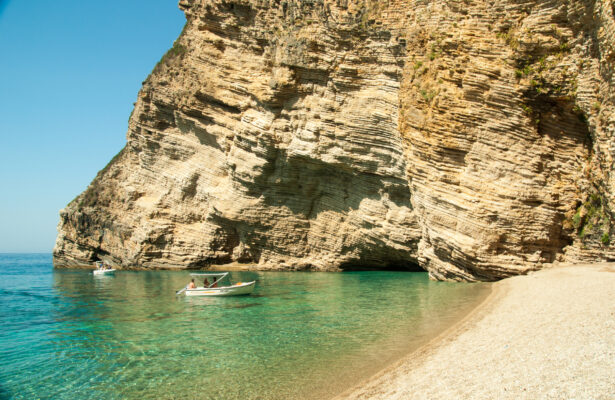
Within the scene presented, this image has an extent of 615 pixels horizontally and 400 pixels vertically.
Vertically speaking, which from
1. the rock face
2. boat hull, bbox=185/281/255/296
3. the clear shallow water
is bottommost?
the clear shallow water

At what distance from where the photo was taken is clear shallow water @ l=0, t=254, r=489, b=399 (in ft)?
25.6

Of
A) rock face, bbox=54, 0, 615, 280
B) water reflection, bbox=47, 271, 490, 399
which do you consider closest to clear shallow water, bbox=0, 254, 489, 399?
water reflection, bbox=47, 271, 490, 399

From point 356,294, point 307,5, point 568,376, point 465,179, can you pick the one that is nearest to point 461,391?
point 568,376

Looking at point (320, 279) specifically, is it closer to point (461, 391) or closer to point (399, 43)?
point (399, 43)

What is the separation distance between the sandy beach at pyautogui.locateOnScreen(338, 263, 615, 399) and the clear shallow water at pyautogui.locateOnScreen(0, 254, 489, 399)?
2.56ft

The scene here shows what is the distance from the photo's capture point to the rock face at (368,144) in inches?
663

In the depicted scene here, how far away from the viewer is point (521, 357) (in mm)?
6945

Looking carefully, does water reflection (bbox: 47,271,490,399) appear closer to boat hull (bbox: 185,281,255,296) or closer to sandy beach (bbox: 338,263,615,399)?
boat hull (bbox: 185,281,255,296)

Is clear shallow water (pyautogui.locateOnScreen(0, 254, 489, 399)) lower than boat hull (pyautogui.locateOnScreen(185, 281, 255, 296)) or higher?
lower

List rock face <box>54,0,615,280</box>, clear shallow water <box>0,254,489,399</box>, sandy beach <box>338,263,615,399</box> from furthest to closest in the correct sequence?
rock face <box>54,0,615,280</box> → clear shallow water <box>0,254,489,399</box> → sandy beach <box>338,263,615,399</box>

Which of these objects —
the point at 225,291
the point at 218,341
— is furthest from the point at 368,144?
the point at 218,341

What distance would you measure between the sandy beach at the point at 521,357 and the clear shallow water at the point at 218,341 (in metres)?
0.78

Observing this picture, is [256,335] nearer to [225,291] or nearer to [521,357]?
[521,357]

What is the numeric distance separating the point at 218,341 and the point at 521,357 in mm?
6882
